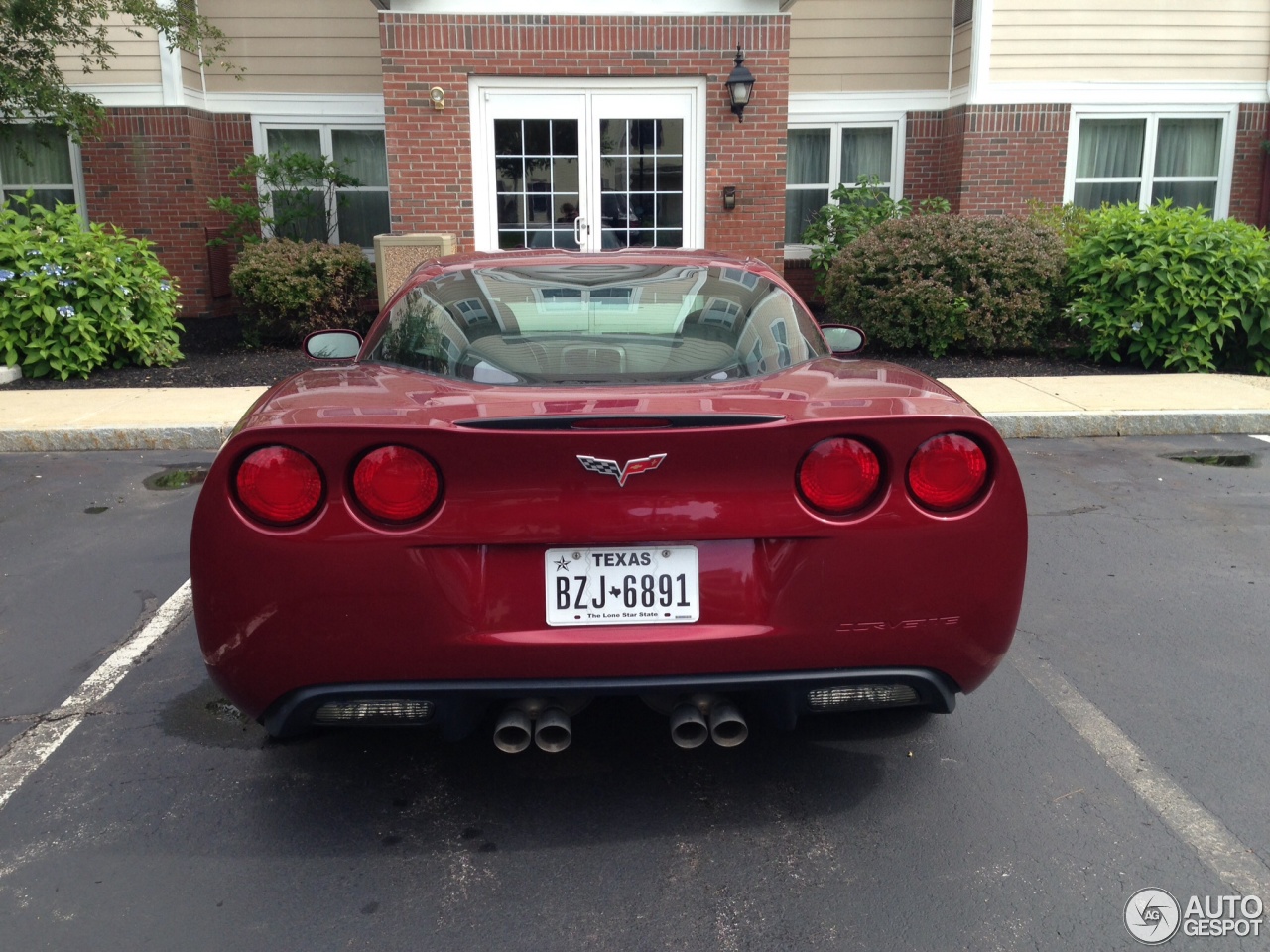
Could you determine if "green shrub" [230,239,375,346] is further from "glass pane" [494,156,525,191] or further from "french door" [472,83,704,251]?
"glass pane" [494,156,525,191]

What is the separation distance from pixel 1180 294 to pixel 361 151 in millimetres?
9617

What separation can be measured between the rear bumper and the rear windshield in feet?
2.74

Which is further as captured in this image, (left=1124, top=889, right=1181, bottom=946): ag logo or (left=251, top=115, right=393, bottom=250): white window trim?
(left=251, top=115, right=393, bottom=250): white window trim

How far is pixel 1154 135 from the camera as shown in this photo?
14.2 m

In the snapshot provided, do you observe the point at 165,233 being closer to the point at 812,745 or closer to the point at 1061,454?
the point at 1061,454

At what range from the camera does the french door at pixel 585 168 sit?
12.1 m

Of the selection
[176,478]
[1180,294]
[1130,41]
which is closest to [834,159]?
[1130,41]

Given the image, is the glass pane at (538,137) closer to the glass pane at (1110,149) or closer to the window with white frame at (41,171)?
the window with white frame at (41,171)

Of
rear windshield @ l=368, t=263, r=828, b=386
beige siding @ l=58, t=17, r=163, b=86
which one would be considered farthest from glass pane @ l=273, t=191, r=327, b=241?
rear windshield @ l=368, t=263, r=828, b=386

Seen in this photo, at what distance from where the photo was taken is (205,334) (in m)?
12.6

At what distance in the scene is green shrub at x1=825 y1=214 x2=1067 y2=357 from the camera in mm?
10367

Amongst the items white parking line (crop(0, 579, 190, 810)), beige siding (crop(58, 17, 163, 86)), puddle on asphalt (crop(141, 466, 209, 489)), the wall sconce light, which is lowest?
white parking line (crop(0, 579, 190, 810))

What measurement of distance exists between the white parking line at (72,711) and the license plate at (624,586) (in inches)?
70.7

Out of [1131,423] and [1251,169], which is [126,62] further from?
[1251,169]
